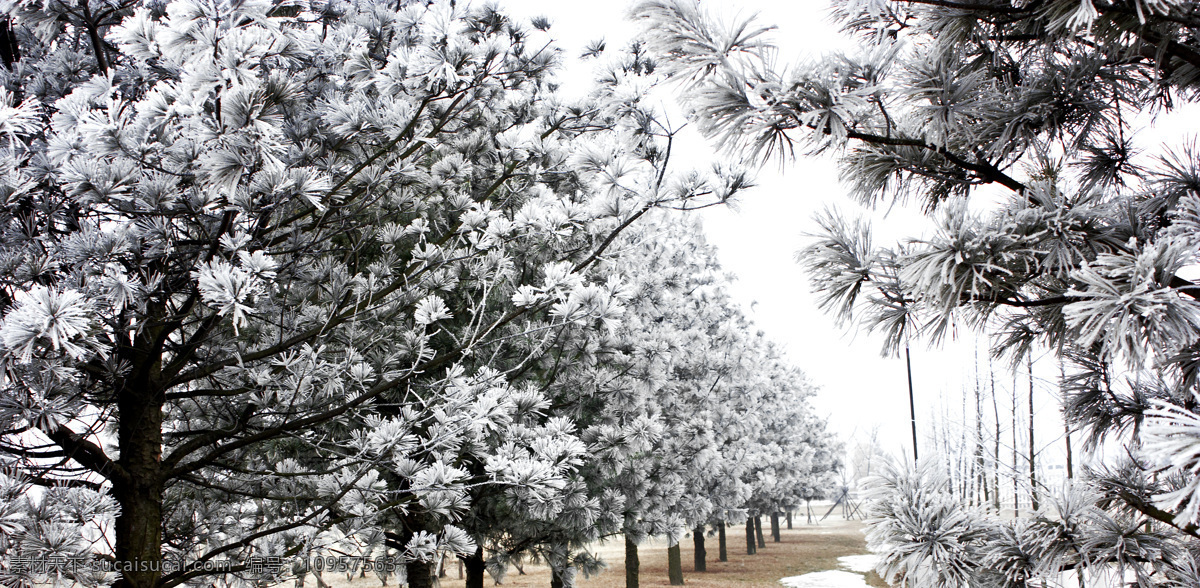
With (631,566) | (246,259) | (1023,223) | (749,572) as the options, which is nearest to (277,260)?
(246,259)

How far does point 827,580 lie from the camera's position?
17562 millimetres

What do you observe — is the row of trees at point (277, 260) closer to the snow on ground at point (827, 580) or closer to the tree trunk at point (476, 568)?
the tree trunk at point (476, 568)

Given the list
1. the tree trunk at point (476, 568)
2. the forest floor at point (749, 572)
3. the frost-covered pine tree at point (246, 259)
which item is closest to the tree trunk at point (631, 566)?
the forest floor at point (749, 572)

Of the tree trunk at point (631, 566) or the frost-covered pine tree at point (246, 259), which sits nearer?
the frost-covered pine tree at point (246, 259)

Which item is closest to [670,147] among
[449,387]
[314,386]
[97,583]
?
[449,387]

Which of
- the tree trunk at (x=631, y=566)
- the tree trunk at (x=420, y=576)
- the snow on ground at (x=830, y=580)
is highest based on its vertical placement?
the tree trunk at (x=420, y=576)

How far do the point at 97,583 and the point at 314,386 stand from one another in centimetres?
135

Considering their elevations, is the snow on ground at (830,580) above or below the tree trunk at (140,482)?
below

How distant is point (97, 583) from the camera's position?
111 inches

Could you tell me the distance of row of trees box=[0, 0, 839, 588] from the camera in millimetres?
2779

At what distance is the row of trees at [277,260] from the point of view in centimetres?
278

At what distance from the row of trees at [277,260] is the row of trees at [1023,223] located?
151 cm

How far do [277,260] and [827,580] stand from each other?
17.7 m

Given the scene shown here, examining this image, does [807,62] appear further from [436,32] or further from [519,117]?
[519,117]
